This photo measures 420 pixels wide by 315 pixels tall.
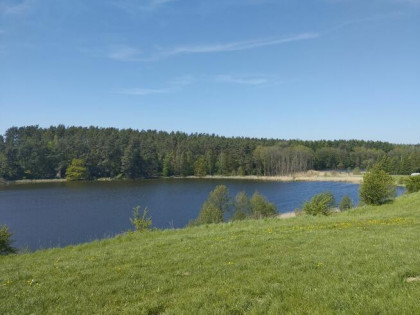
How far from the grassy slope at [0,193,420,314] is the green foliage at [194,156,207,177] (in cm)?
13060

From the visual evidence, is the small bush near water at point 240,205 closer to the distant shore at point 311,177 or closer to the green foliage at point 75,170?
the distant shore at point 311,177

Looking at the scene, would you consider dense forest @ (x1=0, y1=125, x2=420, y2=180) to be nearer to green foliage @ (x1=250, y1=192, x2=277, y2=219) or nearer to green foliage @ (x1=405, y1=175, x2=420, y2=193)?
green foliage @ (x1=250, y1=192, x2=277, y2=219)

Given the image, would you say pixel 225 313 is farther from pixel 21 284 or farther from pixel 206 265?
pixel 21 284

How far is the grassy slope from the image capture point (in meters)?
6.51

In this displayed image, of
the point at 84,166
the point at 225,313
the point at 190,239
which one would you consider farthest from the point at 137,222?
the point at 84,166

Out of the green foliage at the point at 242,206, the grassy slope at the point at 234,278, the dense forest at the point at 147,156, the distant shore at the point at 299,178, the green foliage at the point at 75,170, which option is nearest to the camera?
the grassy slope at the point at 234,278

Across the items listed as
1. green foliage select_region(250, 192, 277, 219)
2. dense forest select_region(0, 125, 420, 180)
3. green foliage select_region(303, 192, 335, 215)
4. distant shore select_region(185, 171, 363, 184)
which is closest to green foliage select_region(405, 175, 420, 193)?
green foliage select_region(303, 192, 335, 215)

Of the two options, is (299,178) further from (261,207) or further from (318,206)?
(318,206)

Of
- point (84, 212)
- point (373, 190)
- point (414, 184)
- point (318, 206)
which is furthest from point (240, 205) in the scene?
point (84, 212)

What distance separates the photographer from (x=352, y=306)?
6.04 m

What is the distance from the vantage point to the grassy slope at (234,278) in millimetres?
6512

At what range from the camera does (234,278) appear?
823cm

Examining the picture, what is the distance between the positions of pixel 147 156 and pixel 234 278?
132 metres

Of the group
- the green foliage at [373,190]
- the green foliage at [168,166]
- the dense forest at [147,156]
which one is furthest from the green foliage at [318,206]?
the green foliage at [168,166]
